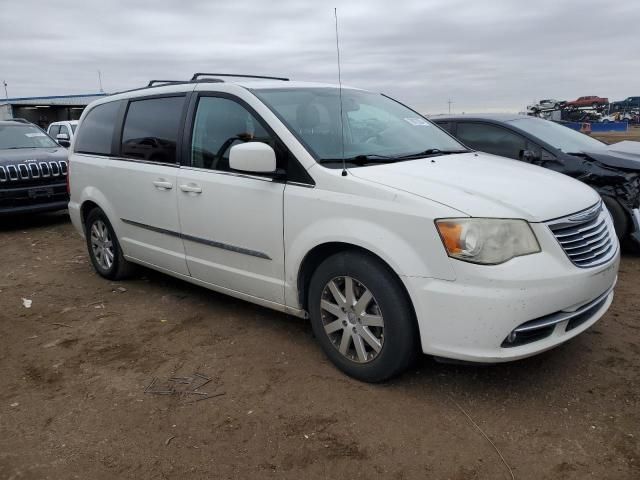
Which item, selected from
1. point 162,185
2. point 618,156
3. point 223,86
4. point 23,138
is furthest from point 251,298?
point 23,138

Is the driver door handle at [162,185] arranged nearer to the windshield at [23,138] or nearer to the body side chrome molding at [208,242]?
the body side chrome molding at [208,242]

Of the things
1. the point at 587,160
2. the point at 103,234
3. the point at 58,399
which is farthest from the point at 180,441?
the point at 587,160

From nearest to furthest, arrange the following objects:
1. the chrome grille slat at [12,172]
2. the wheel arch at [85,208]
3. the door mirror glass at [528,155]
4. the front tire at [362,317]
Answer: the front tire at [362,317] < the wheel arch at [85,208] < the door mirror glass at [528,155] < the chrome grille slat at [12,172]

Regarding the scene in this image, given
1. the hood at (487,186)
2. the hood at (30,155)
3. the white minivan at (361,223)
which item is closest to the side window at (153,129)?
the white minivan at (361,223)

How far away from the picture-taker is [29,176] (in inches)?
323

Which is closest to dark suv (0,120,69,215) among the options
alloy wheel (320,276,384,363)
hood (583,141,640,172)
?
alloy wheel (320,276,384,363)

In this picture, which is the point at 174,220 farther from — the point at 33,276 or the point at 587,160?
the point at 587,160

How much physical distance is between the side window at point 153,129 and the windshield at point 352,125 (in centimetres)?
87

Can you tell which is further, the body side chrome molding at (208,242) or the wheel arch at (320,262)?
the body side chrome molding at (208,242)

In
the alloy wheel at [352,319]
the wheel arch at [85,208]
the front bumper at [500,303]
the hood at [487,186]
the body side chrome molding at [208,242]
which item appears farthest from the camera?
the wheel arch at [85,208]

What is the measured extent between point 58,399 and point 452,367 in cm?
233

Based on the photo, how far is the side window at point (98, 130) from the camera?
5047 mm

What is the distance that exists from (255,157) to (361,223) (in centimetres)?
80

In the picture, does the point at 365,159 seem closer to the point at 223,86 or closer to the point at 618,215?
the point at 223,86
